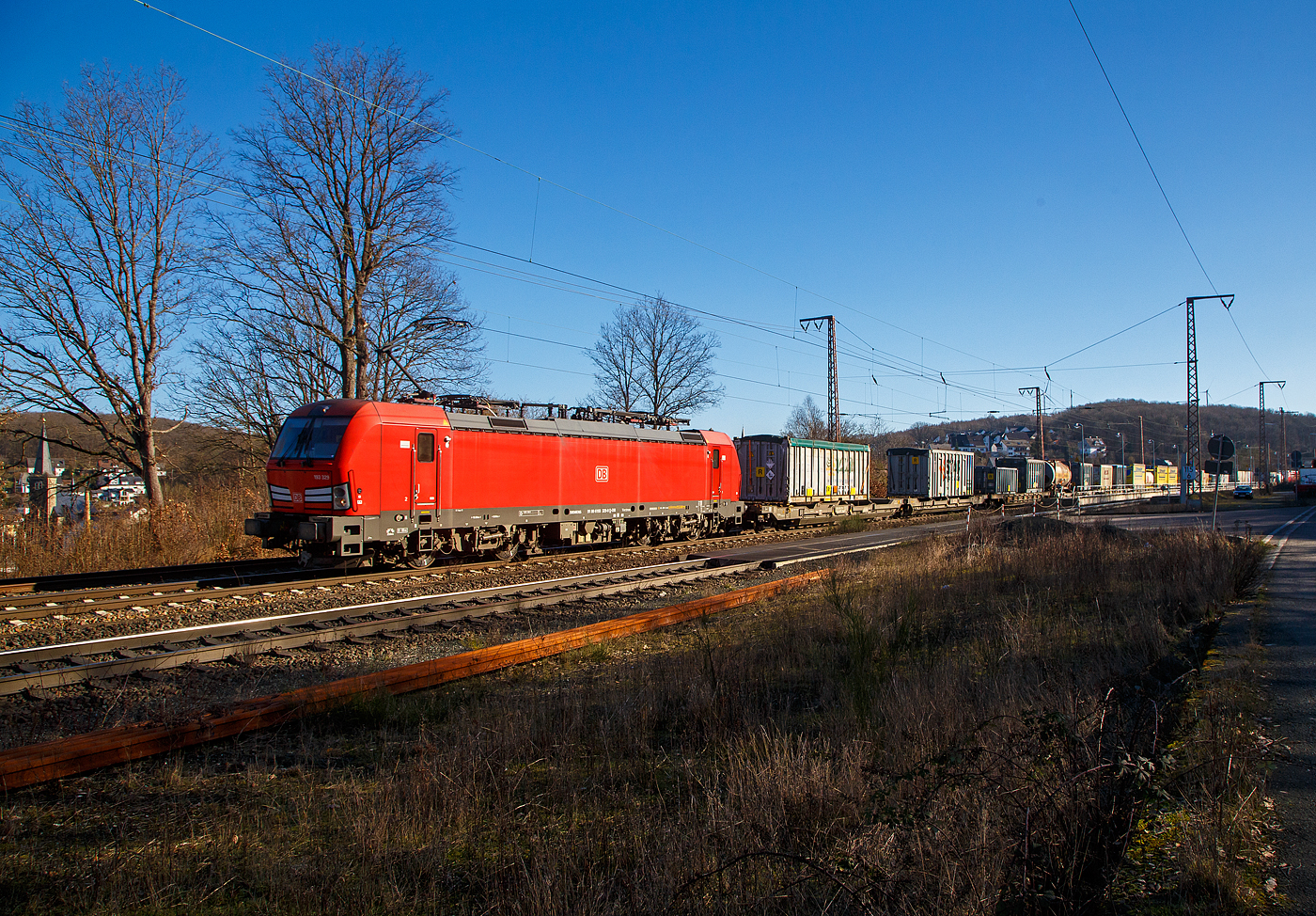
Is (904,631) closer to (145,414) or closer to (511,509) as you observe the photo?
(511,509)

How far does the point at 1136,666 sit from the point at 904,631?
230 cm

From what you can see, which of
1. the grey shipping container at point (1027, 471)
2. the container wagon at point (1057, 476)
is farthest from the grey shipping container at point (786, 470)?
the container wagon at point (1057, 476)

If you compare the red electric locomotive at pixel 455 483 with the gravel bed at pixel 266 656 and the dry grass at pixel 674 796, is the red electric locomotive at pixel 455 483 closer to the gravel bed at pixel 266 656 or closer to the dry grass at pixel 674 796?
the gravel bed at pixel 266 656

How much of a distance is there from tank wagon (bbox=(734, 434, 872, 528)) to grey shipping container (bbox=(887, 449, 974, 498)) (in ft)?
19.5

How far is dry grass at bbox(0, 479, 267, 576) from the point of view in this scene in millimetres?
15211

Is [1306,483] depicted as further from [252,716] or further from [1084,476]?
[252,716]

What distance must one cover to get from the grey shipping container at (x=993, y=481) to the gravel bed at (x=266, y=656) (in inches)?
1190

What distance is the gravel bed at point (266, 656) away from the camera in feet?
20.3

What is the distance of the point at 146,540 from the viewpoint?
659 inches

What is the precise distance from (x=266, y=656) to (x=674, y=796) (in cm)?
587

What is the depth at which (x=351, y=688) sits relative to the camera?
6.38 m

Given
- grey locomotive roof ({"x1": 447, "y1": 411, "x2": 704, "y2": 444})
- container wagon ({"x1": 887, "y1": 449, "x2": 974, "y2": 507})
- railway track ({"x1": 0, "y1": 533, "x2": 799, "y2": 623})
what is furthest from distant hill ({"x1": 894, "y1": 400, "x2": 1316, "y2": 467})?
railway track ({"x1": 0, "y1": 533, "x2": 799, "y2": 623})

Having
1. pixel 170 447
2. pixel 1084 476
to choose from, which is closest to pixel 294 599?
pixel 170 447

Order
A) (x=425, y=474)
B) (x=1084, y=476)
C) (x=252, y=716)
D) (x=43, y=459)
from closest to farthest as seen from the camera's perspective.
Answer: (x=252, y=716) < (x=425, y=474) < (x=43, y=459) < (x=1084, y=476)
